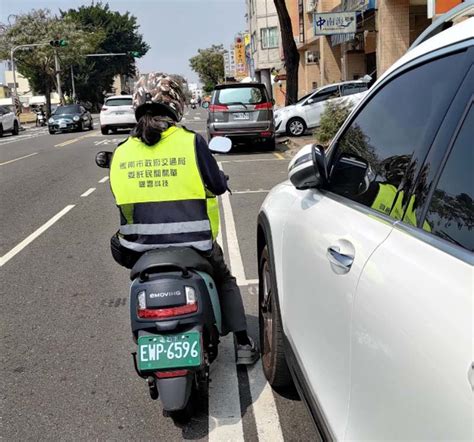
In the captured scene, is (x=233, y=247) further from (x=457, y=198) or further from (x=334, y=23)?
(x=334, y=23)

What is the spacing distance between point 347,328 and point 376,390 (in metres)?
0.28

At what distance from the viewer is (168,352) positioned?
2734 mm

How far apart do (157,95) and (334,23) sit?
18.7m

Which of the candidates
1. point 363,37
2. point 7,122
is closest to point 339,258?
point 363,37

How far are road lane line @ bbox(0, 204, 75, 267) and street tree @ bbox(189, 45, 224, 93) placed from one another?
10813 cm

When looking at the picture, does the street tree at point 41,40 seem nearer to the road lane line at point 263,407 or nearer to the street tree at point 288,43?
the street tree at point 288,43

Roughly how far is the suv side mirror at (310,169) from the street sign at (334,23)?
725 inches

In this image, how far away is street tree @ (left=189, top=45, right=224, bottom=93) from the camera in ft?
379

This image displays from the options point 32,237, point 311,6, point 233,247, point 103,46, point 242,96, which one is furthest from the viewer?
point 103,46

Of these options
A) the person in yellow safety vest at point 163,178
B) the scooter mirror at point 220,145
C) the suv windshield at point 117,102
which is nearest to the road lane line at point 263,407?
the person in yellow safety vest at point 163,178

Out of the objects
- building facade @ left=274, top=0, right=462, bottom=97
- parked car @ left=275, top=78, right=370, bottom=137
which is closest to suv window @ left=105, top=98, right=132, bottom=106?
building facade @ left=274, top=0, right=462, bottom=97

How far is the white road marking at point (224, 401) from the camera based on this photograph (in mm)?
2980

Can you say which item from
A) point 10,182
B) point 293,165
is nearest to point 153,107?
point 293,165

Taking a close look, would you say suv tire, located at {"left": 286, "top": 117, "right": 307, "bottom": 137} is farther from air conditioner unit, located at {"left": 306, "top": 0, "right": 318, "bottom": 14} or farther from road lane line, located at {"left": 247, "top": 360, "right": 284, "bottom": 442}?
road lane line, located at {"left": 247, "top": 360, "right": 284, "bottom": 442}
